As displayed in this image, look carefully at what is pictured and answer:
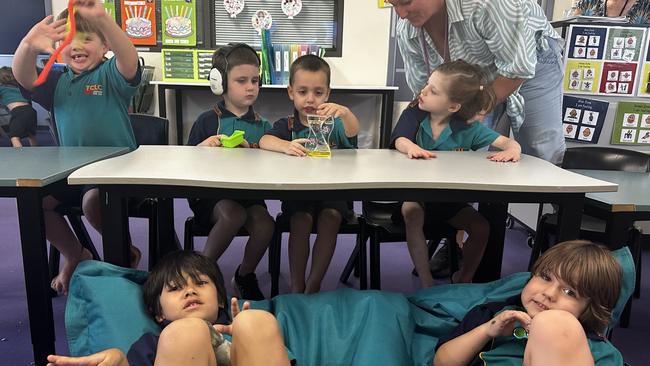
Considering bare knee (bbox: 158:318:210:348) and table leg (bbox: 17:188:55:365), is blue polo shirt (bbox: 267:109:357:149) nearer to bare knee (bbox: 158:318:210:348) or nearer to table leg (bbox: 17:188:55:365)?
table leg (bbox: 17:188:55:365)

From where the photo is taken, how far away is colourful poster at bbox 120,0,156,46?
4281 millimetres

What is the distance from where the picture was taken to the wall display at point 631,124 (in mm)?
2508

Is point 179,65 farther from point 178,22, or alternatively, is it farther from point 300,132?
point 300,132

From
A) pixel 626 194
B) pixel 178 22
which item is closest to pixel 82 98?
pixel 626 194

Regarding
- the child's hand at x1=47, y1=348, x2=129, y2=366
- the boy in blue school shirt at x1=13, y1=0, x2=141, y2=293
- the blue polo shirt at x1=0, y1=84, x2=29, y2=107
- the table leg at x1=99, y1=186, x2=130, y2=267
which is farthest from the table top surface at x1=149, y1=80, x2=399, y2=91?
the child's hand at x1=47, y1=348, x2=129, y2=366

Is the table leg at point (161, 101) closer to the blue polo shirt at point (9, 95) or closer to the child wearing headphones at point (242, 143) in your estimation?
the blue polo shirt at point (9, 95)

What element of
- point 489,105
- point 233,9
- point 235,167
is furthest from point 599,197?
point 233,9

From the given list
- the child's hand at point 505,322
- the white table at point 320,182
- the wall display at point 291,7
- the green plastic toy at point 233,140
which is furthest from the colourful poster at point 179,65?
the child's hand at point 505,322

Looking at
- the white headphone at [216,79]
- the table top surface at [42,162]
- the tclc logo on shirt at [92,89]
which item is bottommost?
the table top surface at [42,162]

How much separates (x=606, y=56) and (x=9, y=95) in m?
3.68

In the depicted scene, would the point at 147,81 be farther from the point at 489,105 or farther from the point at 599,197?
the point at 599,197

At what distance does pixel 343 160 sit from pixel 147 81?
3.10 meters

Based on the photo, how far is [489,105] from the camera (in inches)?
76.1

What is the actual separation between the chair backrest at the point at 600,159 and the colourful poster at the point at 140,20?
12.0ft
